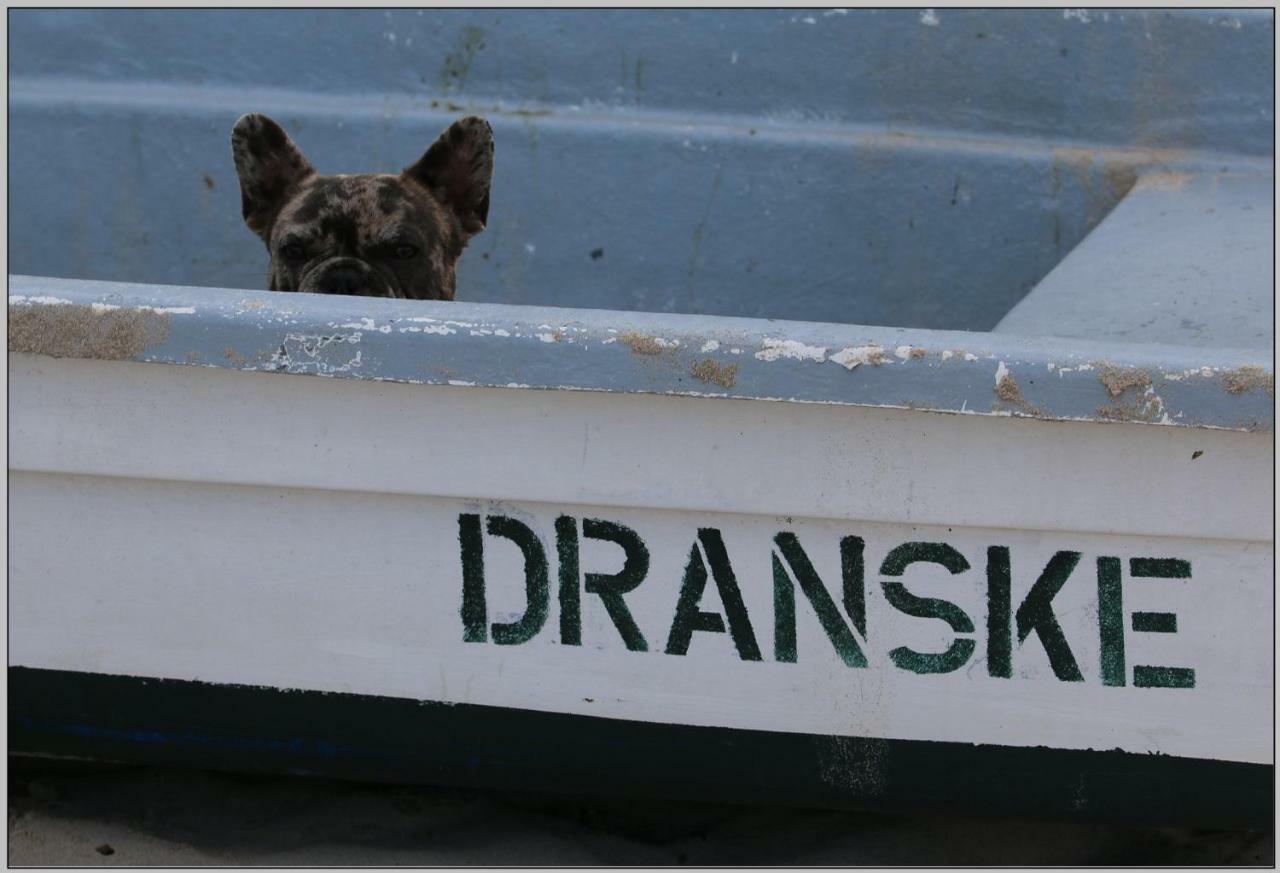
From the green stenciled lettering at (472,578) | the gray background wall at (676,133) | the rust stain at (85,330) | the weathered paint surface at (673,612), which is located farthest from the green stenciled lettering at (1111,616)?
the gray background wall at (676,133)

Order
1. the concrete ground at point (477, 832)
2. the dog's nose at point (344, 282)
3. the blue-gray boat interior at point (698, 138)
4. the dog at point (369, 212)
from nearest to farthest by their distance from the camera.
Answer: the concrete ground at point (477, 832)
the dog's nose at point (344, 282)
the dog at point (369, 212)
the blue-gray boat interior at point (698, 138)

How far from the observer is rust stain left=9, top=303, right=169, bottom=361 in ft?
6.48

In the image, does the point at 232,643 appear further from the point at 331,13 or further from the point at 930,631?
the point at 331,13

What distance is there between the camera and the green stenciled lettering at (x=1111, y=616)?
2.02 m

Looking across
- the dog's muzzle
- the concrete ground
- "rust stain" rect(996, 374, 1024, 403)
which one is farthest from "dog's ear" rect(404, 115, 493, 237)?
"rust stain" rect(996, 374, 1024, 403)

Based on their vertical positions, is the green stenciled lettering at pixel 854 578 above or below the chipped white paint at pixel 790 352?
below

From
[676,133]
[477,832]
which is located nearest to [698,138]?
[676,133]

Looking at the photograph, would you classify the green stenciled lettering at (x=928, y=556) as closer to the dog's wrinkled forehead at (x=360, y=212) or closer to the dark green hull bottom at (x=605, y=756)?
the dark green hull bottom at (x=605, y=756)

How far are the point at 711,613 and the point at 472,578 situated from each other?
1.06 feet

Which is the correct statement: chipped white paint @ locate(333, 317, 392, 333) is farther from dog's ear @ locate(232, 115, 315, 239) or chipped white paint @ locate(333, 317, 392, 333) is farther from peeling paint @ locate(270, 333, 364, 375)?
dog's ear @ locate(232, 115, 315, 239)

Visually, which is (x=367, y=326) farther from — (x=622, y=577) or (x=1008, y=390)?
(x=1008, y=390)

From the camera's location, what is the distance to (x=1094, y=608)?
204 centimetres

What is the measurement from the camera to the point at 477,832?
2.52 meters

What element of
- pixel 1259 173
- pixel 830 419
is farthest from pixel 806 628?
pixel 1259 173
